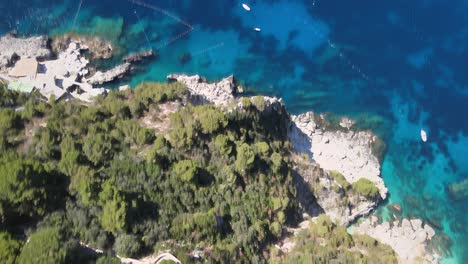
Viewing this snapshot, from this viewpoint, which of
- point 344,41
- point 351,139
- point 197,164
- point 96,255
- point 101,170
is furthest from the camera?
point 344,41

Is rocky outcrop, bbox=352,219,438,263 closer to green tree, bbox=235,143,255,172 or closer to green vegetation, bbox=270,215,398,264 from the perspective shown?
green vegetation, bbox=270,215,398,264

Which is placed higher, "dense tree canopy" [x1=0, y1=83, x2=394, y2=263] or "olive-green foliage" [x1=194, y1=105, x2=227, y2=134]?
"olive-green foliage" [x1=194, y1=105, x2=227, y2=134]

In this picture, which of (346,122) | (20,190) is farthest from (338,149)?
(20,190)

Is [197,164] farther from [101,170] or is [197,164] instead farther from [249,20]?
[249,20]

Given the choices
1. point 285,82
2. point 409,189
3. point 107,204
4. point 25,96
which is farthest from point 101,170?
point 409,189

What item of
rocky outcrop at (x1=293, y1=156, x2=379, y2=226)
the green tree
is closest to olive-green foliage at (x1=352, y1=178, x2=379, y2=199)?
rocky outcrop at (x1=293, y1=156, x2=379, y2=226)

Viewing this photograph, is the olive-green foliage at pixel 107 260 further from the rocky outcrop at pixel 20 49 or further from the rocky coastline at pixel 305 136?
the rocky outcrop at pixel 20 49
